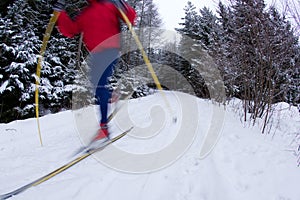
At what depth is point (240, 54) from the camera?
3.72 meters

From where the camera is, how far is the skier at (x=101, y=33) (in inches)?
98.0

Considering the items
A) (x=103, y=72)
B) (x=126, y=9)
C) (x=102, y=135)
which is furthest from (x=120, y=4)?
(x=102, y=135)

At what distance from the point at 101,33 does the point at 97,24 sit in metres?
0.11

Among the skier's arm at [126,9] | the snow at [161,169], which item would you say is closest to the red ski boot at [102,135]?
the snow at [161,169]

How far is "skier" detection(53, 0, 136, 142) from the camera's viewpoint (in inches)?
98.0

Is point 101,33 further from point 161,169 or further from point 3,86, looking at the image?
point 3,86

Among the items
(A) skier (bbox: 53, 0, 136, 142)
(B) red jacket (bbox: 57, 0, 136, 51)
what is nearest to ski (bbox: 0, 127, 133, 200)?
(A) skier (bbox: 53, 0, 136, 142)

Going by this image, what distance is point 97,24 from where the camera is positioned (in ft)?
8.14

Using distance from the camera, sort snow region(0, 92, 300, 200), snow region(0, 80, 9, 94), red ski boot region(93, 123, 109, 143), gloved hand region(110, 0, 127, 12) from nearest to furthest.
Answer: snow region(0, 92, 300, 200) → red ski boot region(93, 123, 109, 143) → gloved hand region(110, 0, 127, 12) → snow region(0, 80, 9, 94)

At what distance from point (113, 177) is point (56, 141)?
1449 mm

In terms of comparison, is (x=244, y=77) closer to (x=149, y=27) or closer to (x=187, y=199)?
(x=187, y=199)

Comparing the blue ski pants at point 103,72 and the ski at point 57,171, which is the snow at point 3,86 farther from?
the ski at point 57,171

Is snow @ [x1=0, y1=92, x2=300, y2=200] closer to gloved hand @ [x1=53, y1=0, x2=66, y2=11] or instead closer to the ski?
the ski

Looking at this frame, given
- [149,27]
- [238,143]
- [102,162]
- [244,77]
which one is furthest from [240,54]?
[149,27]
